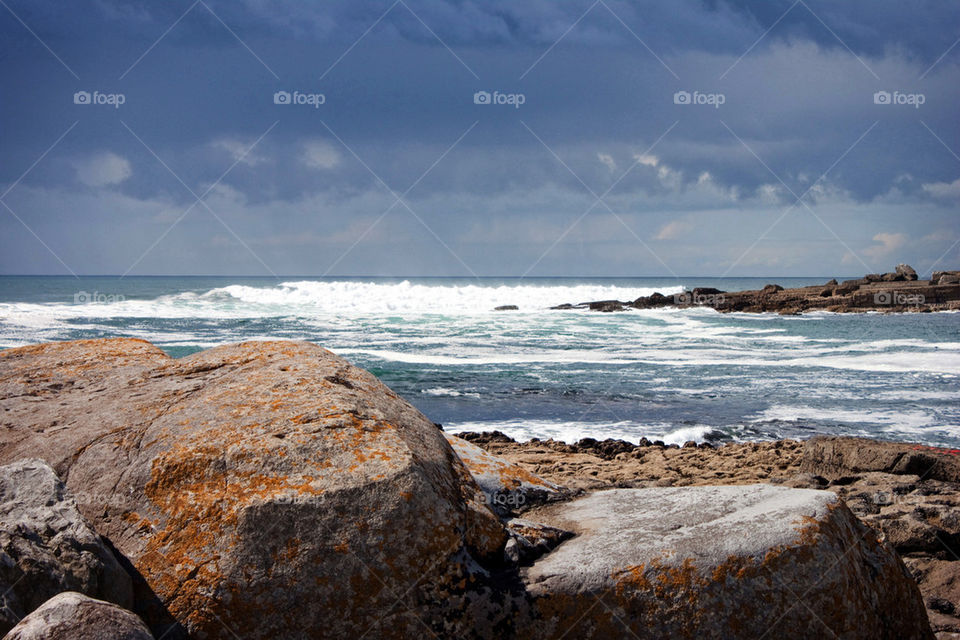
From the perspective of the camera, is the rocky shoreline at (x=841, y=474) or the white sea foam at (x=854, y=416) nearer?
the rocky shoreline at (x=841, y=474)

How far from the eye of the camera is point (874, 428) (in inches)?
412

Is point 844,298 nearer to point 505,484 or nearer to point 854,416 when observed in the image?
point 854,416

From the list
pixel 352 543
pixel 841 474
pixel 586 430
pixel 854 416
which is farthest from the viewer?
pixel 854 416

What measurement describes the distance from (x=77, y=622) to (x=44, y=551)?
1.22 ft

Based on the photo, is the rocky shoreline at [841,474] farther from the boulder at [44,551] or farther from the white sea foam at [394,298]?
the white sea foam at [394,298]

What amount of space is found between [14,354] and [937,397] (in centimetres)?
1477

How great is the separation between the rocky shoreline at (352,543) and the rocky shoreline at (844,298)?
142 feet

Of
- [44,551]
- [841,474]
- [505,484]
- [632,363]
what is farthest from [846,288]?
[44,551]

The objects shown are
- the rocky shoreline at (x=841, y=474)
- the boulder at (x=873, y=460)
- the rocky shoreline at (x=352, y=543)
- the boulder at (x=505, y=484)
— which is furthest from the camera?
the boulder at (x=873, y=460)

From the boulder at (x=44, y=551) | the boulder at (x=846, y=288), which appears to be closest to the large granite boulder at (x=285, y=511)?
the boulder at (x=44, y=551)

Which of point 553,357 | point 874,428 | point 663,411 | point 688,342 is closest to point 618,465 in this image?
point 663,411

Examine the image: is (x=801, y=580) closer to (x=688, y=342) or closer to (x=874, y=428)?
(x=874, y=428)

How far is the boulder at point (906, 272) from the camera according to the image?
52.0 m

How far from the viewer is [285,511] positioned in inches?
96.3
